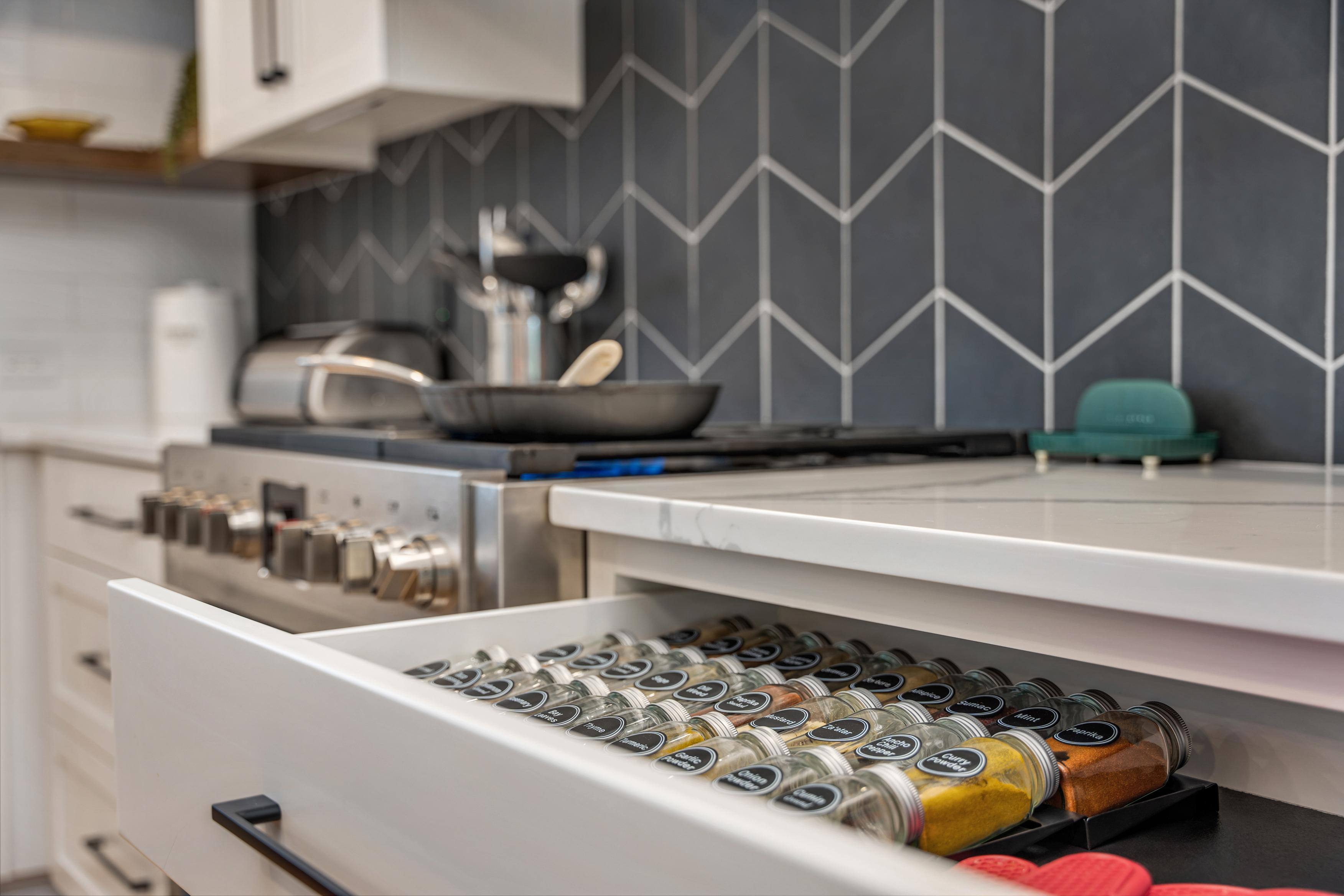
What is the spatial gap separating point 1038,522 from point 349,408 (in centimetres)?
160

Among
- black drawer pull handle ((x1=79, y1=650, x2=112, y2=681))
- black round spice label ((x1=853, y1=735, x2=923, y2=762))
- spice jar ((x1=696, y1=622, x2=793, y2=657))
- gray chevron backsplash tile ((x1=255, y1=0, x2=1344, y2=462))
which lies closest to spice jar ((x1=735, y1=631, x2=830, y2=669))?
spice jar ((x1=696, y1=622, x2=793, y2=657))

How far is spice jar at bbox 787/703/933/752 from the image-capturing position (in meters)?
0.58

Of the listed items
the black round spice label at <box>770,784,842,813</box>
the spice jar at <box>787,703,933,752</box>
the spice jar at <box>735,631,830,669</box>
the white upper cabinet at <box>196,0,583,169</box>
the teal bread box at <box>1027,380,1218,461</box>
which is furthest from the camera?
the white upper cabinet at <box>196,0,583,169</box>

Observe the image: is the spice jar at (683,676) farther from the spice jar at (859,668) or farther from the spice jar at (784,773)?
the spice jar at (784,773)

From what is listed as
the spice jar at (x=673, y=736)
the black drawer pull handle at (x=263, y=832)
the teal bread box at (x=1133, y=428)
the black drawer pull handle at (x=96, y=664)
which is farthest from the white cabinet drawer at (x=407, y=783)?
the black drawer pull handle at (x=96, y=664)

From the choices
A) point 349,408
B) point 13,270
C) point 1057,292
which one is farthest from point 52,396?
point 1057,292

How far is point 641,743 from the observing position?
57 centimetres

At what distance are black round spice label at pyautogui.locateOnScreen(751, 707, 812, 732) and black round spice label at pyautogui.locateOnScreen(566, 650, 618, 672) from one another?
15 cm

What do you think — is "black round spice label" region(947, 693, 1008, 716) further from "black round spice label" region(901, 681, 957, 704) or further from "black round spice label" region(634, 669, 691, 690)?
"black round spice label" region(634, 669, 691, 690)

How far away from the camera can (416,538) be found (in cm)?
98

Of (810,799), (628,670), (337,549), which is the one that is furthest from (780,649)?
(337,549)

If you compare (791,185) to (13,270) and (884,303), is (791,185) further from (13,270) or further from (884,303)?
(13,270)

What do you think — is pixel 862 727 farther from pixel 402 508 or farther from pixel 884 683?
pixel 402 508

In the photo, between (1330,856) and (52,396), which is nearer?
(1330,856)
